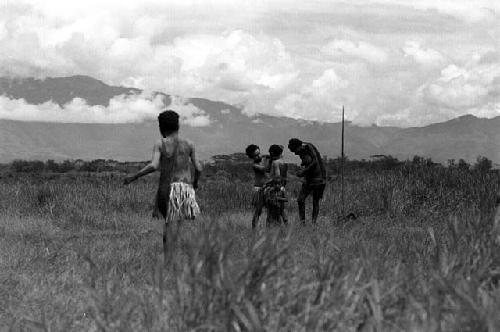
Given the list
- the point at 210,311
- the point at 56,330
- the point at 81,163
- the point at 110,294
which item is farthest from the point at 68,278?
the point at 81,163

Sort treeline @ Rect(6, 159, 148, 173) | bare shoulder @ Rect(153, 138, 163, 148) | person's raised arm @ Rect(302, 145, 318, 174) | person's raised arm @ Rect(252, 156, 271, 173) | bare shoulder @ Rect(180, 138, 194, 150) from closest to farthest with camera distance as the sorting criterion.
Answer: bare shoulder @ Rect(153, 138, 163, 148) → bare shoulder @ Rect(180, 138, 194, 150) → person's raised arm @ Rect(252, 156, 271, 173) → person's raised arm @ Rect(302, 145, 318, 174) → treeline @ Rect(6, 159, 148, 173)

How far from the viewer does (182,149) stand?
7.86 metres

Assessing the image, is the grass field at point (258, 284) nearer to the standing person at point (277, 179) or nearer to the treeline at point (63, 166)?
the standing person at point (277, 179)

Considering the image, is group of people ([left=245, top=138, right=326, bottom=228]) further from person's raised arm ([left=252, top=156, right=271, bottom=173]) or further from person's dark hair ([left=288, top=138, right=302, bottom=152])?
person's dark hair ([left=288, top=138, right=302, bottom=152])

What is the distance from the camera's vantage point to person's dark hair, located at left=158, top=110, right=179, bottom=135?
784cm

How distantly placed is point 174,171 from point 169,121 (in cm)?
55

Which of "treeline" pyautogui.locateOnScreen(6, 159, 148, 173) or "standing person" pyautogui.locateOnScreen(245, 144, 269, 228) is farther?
"treeline" pyautogui.locateOnScreen(6, 159, 148, 173)

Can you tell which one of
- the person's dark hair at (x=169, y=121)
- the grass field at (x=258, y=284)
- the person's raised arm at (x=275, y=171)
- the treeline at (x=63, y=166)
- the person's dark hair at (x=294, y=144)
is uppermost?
the person's dark hair at (x=169, y=121)

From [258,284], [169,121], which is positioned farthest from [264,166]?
[258,284]

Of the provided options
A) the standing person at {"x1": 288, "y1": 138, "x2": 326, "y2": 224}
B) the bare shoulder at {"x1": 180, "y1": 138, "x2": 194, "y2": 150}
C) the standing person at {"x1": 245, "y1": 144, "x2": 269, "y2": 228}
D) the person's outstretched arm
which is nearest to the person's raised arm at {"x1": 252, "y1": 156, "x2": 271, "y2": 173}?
the standing person at {"x1": 245, "y1": 144, "x2": 269, "y2": 228}

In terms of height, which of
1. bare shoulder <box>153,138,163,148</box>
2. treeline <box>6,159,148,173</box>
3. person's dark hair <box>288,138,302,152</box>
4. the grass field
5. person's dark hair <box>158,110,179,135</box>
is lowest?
treeline <box>6,159,148,173</box>

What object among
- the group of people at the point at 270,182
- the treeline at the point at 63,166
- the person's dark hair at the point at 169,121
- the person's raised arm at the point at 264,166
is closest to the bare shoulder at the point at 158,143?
the person's dark hair at the point at 169,121

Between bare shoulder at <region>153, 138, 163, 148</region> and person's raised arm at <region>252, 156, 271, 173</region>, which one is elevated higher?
bare shoulder at <region>153, 138, 163, 148</region>

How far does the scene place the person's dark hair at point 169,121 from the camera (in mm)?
7840
